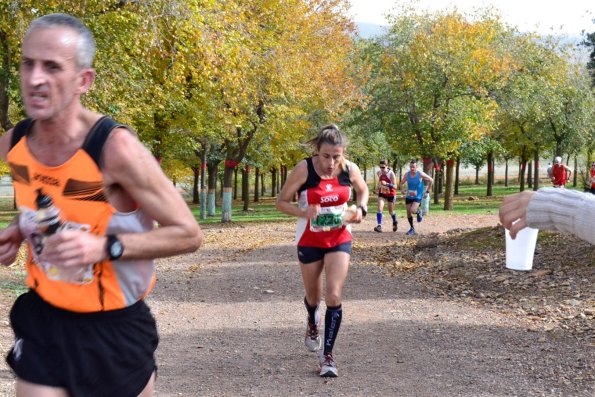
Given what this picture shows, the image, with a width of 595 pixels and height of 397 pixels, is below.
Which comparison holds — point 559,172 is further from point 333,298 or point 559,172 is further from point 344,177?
point 333,298

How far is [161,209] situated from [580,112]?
158 feet

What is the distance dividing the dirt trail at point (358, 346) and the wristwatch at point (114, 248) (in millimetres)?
4011

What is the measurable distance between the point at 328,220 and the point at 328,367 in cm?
130

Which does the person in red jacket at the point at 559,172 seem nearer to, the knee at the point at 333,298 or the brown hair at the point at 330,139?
the brown hair at the point at 330,139

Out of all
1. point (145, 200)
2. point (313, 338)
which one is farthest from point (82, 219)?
point (313, 338)

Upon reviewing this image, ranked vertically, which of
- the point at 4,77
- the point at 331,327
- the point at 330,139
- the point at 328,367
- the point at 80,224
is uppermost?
the point at 4,77

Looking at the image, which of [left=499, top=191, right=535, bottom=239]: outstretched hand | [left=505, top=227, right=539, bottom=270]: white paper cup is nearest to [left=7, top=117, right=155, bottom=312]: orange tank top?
[left=499, top=191, right=535, bottom=239]: outstretched hand

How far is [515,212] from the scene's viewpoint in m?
2.91

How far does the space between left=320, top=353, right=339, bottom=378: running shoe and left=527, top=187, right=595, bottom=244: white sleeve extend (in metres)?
4.28

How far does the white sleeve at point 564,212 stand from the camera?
8.84 feet

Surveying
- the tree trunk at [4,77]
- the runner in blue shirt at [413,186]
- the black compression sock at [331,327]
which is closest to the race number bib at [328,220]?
the black compression sock at [331,327]

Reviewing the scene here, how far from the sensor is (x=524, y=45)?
41.6m

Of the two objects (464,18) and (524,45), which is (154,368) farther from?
(524,45)

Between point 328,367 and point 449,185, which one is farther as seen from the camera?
point 449,185
